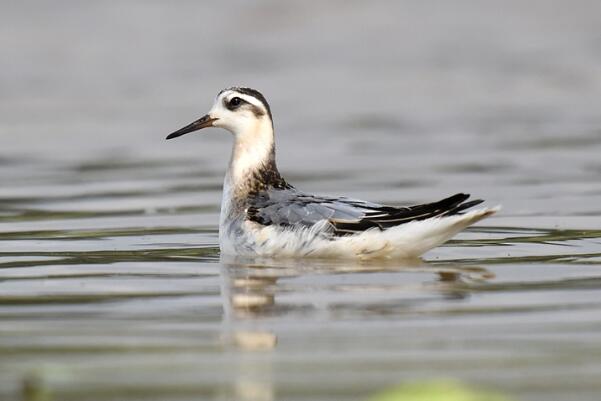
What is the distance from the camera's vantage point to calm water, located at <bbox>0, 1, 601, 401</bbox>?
7.30 m

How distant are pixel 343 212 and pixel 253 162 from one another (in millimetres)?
1743

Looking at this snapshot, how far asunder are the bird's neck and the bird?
0.01 m

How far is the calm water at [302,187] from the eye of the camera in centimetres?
730

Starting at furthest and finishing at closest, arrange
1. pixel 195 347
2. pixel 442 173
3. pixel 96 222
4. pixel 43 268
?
pixel 442 173 → pixel 96 222 → pixel 43 268 → pixel 195 347

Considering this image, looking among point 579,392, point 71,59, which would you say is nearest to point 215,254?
point 579,392

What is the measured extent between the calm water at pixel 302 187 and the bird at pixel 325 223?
18 cm

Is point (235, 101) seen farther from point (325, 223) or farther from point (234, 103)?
point (325, 223)

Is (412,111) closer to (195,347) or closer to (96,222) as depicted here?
(96,222)

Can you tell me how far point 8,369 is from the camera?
718 centimetres

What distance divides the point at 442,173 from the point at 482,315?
311 inches

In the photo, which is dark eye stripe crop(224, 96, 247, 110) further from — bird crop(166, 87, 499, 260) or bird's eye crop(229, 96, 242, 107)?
bird crop(166, 87, 499, 260)

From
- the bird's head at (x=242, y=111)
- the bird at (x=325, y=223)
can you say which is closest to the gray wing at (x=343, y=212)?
→ the bird at (x=325, y=223)

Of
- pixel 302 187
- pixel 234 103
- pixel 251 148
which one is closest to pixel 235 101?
pixel 234 103

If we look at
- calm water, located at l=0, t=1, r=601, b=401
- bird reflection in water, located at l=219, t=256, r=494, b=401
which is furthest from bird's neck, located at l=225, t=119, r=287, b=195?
bird reflection in water, located at l=219, t=256, r=494, b=401
